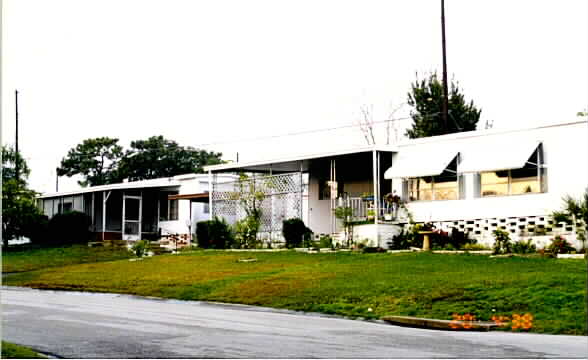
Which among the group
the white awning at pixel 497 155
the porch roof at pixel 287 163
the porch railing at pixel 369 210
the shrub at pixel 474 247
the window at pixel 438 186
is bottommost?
the shrub at pixel 474 247

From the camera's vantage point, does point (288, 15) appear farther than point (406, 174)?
No

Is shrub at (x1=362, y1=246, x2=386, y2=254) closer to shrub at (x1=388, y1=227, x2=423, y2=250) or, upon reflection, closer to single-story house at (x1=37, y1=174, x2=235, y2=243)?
shrub at (x1=388, y1=227, x2=423, y2=250)

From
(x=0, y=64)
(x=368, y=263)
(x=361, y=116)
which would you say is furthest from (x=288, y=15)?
(x=361, y=116)

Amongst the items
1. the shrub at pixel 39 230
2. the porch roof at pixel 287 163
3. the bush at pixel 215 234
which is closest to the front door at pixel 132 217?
the shrub at pixel 39 230

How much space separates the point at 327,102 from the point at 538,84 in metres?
12.4

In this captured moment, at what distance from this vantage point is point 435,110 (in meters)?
37.6

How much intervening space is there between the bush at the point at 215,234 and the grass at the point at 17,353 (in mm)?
20283

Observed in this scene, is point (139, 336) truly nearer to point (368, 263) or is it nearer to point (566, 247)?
point (368, 263)

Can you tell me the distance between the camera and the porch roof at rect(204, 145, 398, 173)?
2594 centimetres

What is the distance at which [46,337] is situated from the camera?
10.5 m

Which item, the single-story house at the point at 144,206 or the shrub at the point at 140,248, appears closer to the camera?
the shrub at the point at 140,248

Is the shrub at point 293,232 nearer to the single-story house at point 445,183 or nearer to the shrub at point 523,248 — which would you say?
the single-story house at point 445,183

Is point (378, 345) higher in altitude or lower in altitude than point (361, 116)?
lower

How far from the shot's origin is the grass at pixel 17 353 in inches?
327
